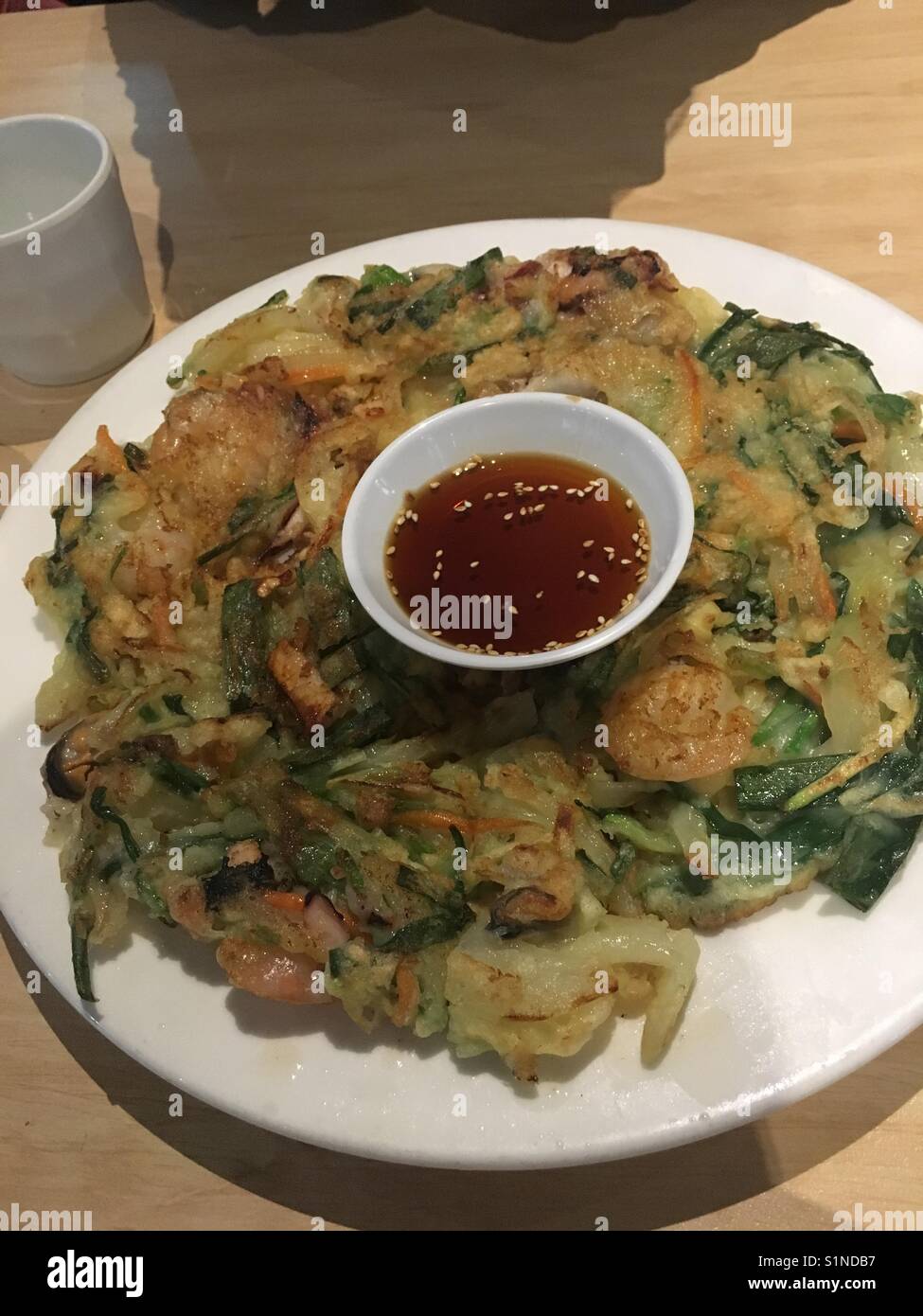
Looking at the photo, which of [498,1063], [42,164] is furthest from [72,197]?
[498,1063]

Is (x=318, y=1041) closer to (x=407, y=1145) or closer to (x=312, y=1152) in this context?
(x=407, y=1145)

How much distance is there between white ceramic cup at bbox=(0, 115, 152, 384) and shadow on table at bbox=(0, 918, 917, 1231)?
2859 millimetres

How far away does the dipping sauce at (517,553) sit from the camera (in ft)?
7.97

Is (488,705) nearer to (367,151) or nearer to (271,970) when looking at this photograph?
(271,970)

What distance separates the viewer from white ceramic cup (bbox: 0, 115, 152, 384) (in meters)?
3.40

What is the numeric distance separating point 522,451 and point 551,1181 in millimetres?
1848

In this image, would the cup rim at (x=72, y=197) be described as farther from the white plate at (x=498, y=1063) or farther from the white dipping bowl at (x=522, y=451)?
the white plate at (x=498, y=1063)

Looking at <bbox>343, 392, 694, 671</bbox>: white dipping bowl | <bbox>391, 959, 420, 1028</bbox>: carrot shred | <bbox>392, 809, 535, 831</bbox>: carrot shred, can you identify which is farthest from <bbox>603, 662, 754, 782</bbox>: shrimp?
<bbox>391, 959, 420, 1028</bbox>: carrot shred

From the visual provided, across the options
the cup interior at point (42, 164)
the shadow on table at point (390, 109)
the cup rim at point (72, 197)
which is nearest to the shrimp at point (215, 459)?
the cup rim at point (72, 197)

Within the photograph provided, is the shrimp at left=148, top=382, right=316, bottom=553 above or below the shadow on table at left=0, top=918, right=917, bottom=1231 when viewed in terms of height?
above

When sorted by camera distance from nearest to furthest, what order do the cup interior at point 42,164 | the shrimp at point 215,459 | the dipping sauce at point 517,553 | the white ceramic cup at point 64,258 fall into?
the dipping sauce at point 517,553 → the shrimp at point 215,459 → the white ceramic cup at point 64,258 → the cup interior at point 42,164

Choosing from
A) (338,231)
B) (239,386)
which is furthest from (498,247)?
(338,231)

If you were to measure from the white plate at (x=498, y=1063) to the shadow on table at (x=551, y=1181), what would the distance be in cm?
41

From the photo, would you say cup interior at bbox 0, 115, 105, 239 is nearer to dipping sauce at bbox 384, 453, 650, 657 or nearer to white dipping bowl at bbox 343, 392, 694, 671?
white dipping bowl at bbox 343, 392, 694, 671
